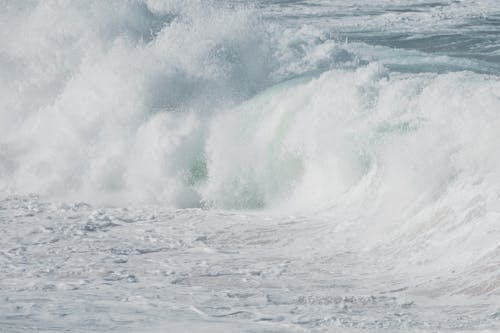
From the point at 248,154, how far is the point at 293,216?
1.78 meters

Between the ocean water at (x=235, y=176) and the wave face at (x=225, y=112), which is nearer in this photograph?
the ocean water at (x=235, y=176)

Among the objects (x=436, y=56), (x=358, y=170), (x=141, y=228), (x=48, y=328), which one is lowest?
(x=48, y=328)

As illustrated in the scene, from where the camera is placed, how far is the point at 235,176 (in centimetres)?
1229

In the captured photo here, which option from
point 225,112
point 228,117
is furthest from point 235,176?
point 225,112

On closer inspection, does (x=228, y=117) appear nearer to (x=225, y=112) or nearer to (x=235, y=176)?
(x=225, y=112)

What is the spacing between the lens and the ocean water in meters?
7.97

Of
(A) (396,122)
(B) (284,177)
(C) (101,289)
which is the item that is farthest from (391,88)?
(C) (101,289)

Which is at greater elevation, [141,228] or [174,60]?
[174,60]

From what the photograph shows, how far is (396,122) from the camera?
36.3 feet

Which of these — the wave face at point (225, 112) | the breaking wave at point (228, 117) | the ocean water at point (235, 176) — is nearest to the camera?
the ocean water at point (235, 176)

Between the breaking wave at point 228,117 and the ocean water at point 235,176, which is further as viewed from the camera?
the breaking wave at point 228,117

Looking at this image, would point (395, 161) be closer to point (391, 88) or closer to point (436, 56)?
point (391, 88)

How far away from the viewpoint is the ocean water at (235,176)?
797 centimetres

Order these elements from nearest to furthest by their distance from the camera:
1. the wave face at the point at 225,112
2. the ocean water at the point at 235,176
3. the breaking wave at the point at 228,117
→ the ocean water at the point at 235,176 → the breaking wave at the point at 228,117 → the wave face at the point at 225,112
